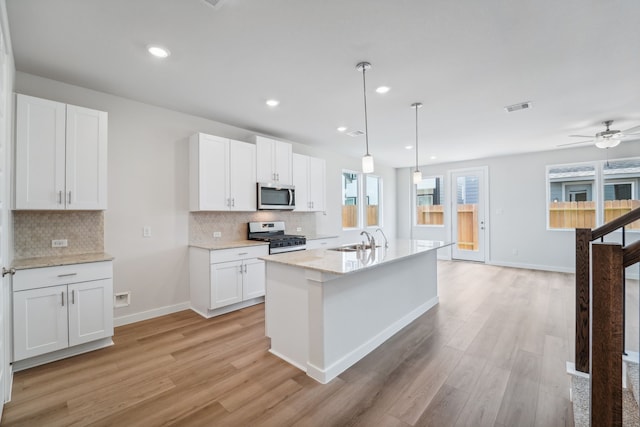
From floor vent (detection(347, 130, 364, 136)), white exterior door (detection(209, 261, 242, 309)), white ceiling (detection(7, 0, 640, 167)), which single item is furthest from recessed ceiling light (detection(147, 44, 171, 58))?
floor vent (detection(347, 130, 364, 136))

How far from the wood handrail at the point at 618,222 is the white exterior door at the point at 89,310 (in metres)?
3.63

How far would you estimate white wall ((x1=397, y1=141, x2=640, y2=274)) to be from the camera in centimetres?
589

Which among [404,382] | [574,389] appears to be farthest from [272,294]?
[574,389]

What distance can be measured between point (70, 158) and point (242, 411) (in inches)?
105

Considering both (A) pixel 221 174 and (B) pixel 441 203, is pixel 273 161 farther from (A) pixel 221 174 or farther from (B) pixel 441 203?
(B) pixel 441 203

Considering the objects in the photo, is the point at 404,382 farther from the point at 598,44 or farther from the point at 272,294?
the point at 598,44

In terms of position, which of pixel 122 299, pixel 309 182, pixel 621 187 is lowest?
pixel 122 299

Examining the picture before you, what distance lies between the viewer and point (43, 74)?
2.73 metres

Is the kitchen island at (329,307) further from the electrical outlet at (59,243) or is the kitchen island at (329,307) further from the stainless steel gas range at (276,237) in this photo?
the electrical outlet at (59,243)

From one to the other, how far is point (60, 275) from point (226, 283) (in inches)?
61.5

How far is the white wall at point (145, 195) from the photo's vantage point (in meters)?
3.19

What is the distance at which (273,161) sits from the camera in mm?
4438

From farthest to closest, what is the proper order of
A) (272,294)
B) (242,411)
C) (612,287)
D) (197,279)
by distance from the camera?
(197,279), (272,294), (242,411), (612,287)

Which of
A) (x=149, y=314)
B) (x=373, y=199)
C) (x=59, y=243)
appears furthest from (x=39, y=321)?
(x=373, y=199)
